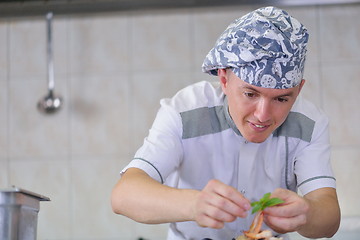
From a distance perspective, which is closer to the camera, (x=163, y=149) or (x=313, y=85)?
(x=163, y=149)

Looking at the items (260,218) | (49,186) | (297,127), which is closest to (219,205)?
(260,218)

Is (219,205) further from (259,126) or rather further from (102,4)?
(102,4)

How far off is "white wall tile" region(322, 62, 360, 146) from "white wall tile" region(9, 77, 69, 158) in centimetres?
124

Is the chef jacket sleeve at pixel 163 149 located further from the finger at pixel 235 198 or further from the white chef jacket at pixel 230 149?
the finger at pixel 235 198

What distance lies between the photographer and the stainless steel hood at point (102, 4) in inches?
114

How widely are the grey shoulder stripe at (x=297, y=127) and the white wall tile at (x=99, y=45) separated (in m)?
1.54

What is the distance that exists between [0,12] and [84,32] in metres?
0.40

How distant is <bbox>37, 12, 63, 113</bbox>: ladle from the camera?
2936 millimetres

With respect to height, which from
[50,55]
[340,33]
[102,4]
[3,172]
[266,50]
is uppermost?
[102,4]

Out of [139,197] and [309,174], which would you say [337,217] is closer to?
[309,174]

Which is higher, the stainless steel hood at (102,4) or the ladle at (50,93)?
the stainless steel hood at (102,4)

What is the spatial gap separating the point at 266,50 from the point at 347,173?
5.56 ft

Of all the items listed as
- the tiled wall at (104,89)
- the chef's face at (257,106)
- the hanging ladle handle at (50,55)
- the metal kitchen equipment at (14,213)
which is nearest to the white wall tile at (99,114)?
the tiled wall at (104,89)

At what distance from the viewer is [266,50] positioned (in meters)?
1.36
